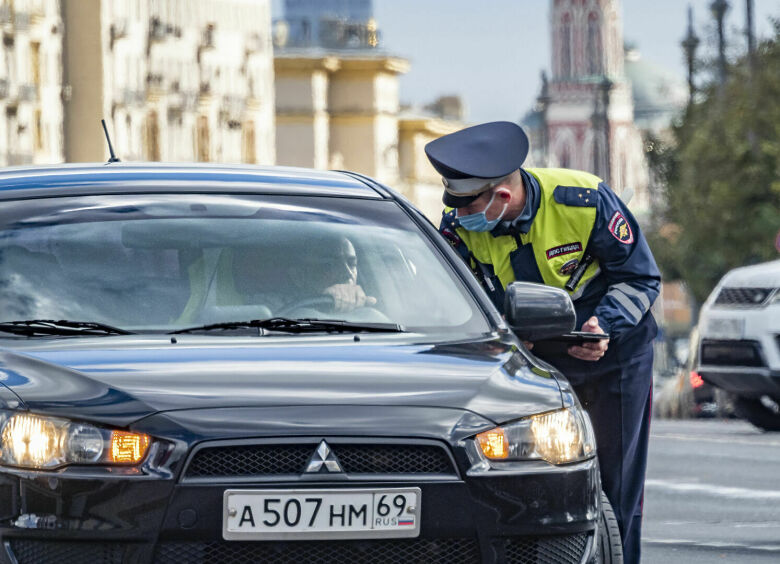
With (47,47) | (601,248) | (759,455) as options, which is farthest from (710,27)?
(601,248)

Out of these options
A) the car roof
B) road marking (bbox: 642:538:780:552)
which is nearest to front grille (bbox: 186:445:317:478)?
the car roof

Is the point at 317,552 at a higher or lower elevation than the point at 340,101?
higher

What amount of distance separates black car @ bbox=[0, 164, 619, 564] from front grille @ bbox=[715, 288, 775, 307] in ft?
34.3

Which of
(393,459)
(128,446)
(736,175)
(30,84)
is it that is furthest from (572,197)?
(30,84)

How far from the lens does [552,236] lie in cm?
766

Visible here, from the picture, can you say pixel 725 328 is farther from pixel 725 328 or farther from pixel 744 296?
pixel 744 296

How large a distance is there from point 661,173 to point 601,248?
213ft

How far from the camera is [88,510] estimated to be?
523 cm

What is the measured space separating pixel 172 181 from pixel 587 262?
158cm

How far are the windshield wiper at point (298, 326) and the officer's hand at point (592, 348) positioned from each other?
4.08 feet

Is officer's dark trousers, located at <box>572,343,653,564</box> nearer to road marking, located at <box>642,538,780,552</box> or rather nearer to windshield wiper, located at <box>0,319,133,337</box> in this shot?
windshield wiper, located at <box>0,319,133,337</box>

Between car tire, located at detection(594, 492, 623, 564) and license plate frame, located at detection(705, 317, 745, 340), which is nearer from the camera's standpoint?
car tire, located at detection(594, 492, 623, 564)

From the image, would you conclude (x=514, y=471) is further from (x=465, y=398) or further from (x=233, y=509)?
(x=233, y=509)

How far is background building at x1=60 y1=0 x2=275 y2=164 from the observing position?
6384cm
